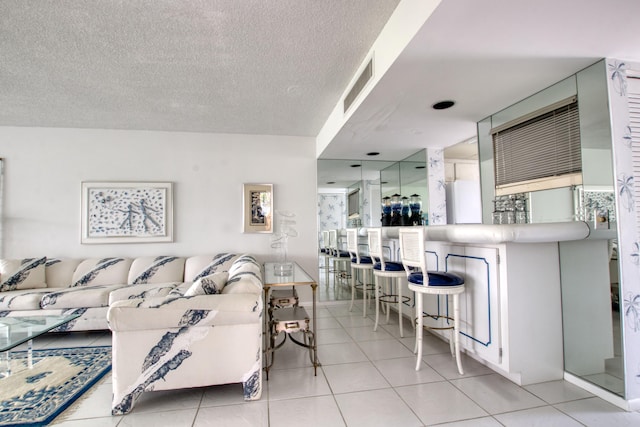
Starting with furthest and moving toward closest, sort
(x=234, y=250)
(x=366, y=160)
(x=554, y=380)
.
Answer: (x=366, y=160) → (x=234, y=250) → (x=554, y=380)

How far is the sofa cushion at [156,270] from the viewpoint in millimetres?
3762

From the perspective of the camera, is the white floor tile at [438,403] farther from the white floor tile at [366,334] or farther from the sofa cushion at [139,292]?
the sofa cushion at [139,292]

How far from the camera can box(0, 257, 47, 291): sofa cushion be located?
3.42m

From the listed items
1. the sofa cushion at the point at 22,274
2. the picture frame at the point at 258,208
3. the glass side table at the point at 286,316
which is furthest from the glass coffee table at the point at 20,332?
the picture frame at the point at 258,208

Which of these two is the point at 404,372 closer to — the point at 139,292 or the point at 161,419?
the point at 161,419

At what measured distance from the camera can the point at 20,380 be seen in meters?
2.25

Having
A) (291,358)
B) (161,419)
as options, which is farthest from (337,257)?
(161,419)

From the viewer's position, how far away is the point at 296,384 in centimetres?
219

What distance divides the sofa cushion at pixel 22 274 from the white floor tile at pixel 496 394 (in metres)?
4.49

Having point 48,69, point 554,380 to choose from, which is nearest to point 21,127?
point 48,69

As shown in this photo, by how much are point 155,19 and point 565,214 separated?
10.5ft

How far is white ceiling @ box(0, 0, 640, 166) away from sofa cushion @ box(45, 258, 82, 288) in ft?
5.98

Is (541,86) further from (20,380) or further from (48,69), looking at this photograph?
(20,380)

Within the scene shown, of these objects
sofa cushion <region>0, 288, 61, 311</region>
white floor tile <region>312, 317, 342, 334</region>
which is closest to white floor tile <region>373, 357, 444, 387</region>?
white floor tile <region>312, 317, 342, 334</region>
